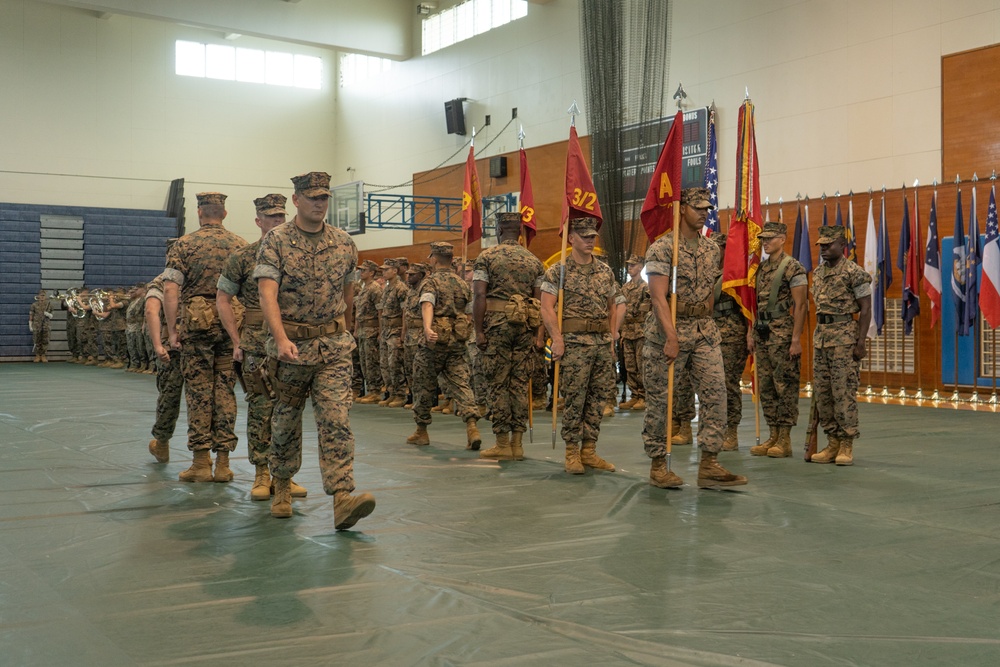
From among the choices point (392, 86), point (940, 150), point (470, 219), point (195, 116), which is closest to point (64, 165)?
point (195, 116)

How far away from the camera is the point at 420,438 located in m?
8.85

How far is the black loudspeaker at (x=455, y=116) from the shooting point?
25.0 meters

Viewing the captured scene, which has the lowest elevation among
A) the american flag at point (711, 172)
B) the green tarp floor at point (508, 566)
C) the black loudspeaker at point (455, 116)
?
the green tarp floor at point (508, 566)

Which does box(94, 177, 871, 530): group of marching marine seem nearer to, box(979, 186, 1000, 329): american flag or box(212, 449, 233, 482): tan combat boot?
box(212, 449, 233, 482): tan combat boot

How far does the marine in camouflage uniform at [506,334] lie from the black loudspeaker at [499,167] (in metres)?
16.4

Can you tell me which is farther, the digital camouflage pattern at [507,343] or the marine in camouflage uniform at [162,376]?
the digital camouflage pattern at [507,343]

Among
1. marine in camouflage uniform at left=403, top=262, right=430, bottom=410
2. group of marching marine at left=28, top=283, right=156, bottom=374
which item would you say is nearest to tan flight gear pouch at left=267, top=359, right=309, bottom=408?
marine in camouflage uniform at left=403, top=262, right=430, bottom=410

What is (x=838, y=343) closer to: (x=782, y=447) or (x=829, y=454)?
(x=829, y=454)

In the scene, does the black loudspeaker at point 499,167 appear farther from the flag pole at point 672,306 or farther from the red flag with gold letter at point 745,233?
the flag pole at point 672,306

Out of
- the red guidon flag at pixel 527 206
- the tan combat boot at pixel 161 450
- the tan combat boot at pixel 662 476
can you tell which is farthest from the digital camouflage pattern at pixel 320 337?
the red guidon flag at pixel 527 206

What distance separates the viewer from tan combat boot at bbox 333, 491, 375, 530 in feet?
16.5

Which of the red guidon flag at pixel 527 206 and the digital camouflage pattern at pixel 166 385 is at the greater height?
the red guidon flag at pixel 527 206

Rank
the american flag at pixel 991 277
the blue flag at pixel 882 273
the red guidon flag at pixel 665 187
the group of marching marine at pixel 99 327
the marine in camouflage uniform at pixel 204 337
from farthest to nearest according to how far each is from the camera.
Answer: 1. the group of marching marine at pixel 99 327
2. the blue flag at pixel 882 273
3. the american flag at pixel 991 277
4. the red guidon flag at pixel 665 187
5. the marine in camouflage uniform at pixel 204 337

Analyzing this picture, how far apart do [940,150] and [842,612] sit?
12.4 meters
